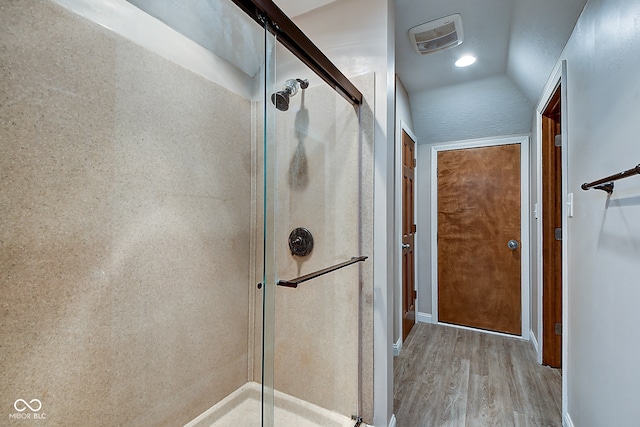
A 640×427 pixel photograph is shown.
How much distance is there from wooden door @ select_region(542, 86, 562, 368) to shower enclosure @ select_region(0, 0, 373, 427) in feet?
5.67

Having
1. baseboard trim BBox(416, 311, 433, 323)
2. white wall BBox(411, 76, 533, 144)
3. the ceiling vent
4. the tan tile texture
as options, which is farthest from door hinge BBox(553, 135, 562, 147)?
baseboard trim BBox(416, 311, 433, 323)

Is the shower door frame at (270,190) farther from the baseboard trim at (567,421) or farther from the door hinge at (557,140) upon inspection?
the door hinge at (557,140)

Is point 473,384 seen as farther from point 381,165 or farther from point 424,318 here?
point 381,165

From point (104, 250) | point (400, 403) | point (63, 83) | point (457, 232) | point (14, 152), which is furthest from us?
point (457, 232)

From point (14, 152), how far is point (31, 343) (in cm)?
67

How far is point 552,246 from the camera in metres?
2.40

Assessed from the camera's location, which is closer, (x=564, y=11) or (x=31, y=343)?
(x=31, y=343)

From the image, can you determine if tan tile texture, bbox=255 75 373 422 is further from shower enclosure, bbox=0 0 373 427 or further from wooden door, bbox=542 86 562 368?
wooden door, bbox=542 86 562 368

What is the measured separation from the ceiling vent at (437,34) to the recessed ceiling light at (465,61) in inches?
10.0

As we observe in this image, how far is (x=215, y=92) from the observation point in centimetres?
174

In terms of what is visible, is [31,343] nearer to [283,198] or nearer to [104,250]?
[104,250]

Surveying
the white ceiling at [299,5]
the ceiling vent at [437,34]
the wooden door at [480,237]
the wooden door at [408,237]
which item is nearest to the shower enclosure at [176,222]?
the white ceiling at [299,5]

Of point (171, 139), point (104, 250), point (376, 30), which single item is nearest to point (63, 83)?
point (171, 139)

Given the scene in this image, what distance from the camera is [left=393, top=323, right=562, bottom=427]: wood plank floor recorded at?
1853mm
